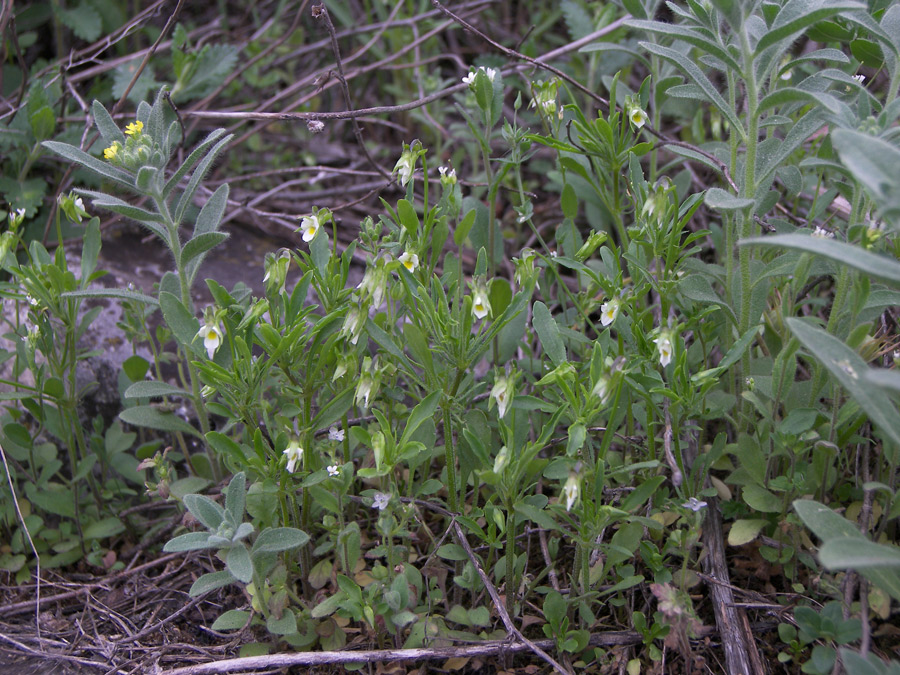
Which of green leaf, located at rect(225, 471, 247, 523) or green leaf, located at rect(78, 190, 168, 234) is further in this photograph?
green leaf, located at rect(78, 190, 168, 234)

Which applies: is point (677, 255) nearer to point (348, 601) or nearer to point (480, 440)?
point (480, 440)

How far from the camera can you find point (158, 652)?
6.79ft

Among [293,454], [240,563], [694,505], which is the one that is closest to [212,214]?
[293,454]

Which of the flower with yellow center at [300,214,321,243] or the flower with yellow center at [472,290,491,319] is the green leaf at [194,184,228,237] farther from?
the flower with yellow center at [472,290,491,319]

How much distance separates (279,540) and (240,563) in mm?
124

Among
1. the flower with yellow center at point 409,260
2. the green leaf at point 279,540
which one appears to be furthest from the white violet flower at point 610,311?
the green leaf at point 279,540

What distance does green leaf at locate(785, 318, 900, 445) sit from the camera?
1453 millimetres

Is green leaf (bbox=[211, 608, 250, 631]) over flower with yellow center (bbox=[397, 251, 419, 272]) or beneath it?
beneath

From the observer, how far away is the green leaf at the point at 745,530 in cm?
193

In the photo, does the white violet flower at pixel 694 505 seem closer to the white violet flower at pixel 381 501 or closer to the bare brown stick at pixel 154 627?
the white violet flower at pixel 381 501

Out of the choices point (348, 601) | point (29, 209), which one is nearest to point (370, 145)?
point (29, 209)

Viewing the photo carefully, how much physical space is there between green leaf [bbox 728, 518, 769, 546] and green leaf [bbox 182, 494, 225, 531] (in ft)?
4.22

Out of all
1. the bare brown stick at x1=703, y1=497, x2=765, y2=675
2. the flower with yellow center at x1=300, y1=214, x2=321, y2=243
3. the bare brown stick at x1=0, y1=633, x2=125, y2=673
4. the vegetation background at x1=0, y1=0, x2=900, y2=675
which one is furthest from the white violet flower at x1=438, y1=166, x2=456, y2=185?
the bare brown stick at x1=0, y1=633, x2=125, y2=673

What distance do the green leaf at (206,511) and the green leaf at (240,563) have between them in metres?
0.09
